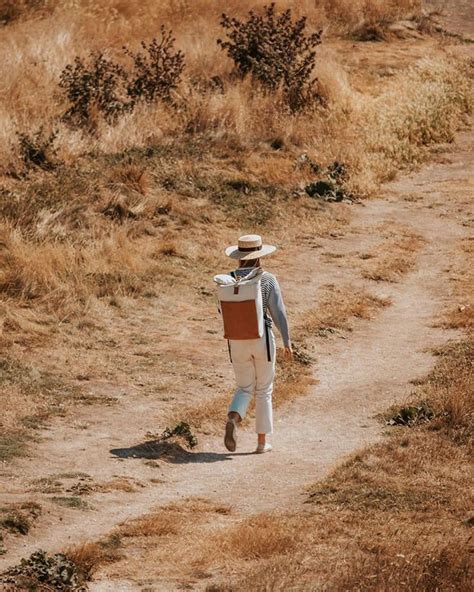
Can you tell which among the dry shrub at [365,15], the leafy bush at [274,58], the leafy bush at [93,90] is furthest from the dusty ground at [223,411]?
the dry shrub at [365,15]

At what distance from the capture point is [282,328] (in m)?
11.3

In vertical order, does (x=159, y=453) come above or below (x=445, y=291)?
above

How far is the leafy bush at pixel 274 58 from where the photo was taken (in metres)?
24.8

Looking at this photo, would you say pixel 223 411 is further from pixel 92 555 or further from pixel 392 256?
pixel 392 256

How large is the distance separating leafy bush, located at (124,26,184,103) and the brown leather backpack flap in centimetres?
1202

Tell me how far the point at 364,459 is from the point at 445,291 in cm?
755

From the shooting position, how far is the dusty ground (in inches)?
394

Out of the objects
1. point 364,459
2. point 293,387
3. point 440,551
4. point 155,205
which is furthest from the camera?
point 155,205

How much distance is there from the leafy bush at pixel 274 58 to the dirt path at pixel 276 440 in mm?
7045

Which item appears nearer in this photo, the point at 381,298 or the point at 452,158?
the point at 381,298

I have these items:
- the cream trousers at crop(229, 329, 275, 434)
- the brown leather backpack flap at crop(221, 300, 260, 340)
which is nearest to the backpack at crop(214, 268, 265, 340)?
the brown leather backpack flap at crop(221, 300, 260, 340)

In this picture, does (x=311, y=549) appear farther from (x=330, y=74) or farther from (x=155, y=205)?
(x=330, y=74)

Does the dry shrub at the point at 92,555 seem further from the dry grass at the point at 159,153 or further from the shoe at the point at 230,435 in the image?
the dry grass at the point at 159,153

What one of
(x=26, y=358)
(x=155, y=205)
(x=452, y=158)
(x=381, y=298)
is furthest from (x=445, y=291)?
(x=452, y=158)
